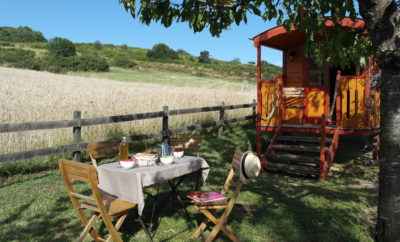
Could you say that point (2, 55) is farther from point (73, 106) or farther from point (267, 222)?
point (267, 222)

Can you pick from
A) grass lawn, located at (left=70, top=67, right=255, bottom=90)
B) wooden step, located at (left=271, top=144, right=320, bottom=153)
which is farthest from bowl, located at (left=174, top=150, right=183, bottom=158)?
grass lawn, located at (left=70, top=67, right=255, bottom=90)

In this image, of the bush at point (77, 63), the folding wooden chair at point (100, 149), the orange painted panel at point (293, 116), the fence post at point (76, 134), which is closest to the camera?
the folding wooden chair at point (100, 149)

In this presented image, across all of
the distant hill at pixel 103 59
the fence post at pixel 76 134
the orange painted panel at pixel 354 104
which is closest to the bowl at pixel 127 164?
the fence post at pixel 76 134

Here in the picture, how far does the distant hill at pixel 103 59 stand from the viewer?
4577cm

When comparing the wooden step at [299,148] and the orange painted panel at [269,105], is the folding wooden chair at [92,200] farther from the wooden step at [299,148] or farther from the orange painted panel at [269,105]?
the orange painted panel at [269,105]

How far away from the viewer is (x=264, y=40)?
A: 33.5 feet

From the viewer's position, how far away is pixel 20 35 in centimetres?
7125

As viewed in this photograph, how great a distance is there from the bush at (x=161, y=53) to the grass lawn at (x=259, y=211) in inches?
2434

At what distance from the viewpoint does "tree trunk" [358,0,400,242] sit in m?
3.13

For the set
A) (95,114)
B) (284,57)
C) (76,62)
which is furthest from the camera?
(76,62)

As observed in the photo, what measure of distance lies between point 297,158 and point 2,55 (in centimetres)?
4439

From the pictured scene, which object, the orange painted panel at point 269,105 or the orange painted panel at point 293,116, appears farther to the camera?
the orange painted panel at point 269,105

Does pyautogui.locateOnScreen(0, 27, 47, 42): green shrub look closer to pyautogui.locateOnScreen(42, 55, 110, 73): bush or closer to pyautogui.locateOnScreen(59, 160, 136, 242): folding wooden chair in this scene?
pyautogui.locateOnScreen(42, 55, 110, 73): bush

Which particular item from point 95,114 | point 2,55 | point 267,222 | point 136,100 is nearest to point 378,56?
point 267,222
